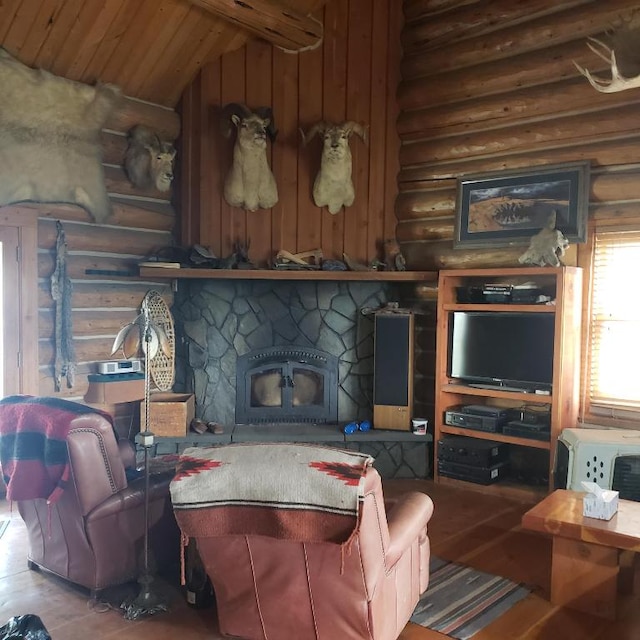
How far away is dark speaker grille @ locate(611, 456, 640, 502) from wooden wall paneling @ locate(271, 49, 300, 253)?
118 inches

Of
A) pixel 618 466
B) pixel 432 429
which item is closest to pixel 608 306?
pixel 618 466

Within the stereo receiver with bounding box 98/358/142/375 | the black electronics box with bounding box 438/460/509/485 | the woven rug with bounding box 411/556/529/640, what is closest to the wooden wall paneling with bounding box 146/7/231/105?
the stereo receiver with bounding box 98/358/142/375

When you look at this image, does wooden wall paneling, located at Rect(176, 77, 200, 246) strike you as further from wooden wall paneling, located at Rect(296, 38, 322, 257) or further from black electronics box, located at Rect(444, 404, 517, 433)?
black electronics box, located at Rect(444, 404, 517, 433)

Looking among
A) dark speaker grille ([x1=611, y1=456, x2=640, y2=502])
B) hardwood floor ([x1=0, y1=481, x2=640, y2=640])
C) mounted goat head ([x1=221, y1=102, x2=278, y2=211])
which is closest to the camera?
hardwood floor ([x1=0, y1=481, x2=640, y2=640])

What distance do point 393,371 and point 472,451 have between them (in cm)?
90

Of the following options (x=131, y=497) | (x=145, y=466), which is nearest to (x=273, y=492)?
(x=145, y=466)

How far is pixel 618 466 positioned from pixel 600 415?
0.69 metres

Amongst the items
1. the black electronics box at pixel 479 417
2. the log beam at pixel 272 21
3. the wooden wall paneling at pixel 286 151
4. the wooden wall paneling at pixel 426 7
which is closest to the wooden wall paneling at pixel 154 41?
the log beam at pixel 272 21

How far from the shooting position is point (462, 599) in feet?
10.9

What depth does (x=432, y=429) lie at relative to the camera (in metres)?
5.59

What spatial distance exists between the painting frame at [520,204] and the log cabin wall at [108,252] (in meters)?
2.53

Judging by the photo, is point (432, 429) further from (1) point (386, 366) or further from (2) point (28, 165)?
(2) point (28, 165)

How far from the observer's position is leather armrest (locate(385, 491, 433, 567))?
2.65 meters

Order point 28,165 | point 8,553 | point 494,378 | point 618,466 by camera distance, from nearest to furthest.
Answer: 1. point 8,553
2. point 618,466
3. point 28,165
4. point 494,378
